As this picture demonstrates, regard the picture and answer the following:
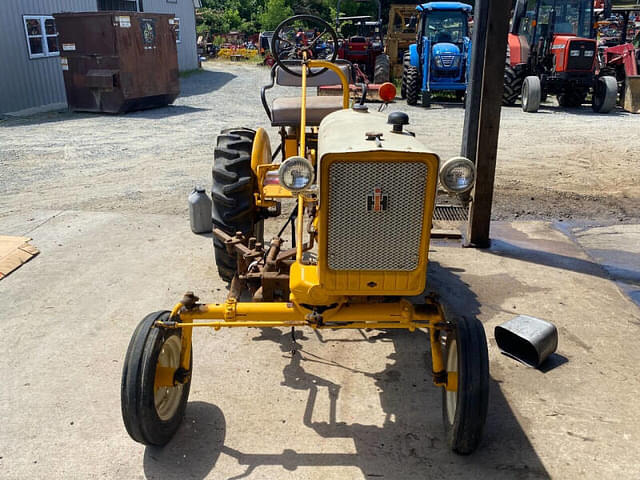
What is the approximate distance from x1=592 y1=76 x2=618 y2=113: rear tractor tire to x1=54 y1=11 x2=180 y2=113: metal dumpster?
10.7m

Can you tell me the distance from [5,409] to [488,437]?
2652mm

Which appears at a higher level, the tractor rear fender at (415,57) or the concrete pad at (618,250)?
the tractor rear fender at (415,57)

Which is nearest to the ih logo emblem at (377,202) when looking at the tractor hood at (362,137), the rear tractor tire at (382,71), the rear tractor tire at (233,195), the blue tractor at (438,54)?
the tractor hood at (362,137)

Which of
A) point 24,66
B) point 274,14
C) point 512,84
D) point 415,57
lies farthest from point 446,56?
point 274,14

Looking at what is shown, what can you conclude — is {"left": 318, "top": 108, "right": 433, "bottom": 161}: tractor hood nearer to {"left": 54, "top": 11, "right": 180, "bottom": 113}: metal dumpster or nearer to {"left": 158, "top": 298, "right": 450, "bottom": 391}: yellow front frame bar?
{"left": 158, "top": 298, "right": 450, "bottom": 391}: yellow front frame bar

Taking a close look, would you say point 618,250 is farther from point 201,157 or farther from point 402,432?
point 201,157

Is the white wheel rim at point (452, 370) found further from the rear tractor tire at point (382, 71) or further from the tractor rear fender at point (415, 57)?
the rear tractor tire at point (382, 71)

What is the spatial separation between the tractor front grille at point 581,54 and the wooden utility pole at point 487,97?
8628 millimetres

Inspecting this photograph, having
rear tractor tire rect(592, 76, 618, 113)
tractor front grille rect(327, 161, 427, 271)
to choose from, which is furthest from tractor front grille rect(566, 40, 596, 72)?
tractor front grille rect(327, 161, 427, 271)

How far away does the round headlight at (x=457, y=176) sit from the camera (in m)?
2.79

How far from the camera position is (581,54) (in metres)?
13.6

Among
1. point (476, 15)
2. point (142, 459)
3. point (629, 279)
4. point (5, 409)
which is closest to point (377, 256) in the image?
point (142, 459)

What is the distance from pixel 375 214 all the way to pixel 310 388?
4.33 ft

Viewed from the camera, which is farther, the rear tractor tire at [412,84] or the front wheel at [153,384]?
the rear tractor tire at [412,84]
